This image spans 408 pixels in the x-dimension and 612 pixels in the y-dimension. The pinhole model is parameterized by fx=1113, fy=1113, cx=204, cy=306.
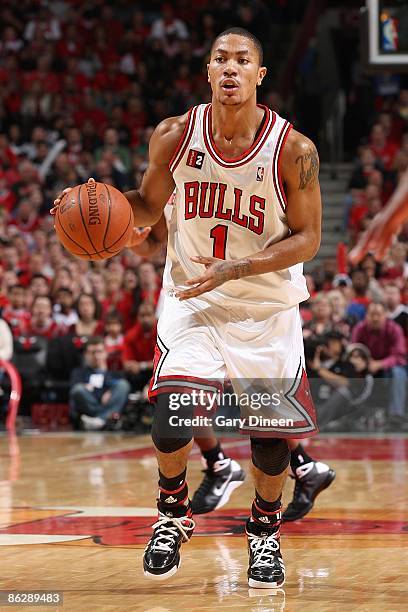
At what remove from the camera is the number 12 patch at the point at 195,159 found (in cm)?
442

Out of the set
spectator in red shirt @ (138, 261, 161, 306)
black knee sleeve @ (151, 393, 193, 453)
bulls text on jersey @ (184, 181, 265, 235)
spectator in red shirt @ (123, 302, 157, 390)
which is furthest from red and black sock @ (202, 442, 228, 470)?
spectator in red shirt @ (138, 261, 161, 306)

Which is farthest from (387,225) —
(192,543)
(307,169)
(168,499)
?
(192,543)

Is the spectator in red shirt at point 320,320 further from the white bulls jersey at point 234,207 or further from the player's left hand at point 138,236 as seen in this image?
the white bulls jersey at point 234,207

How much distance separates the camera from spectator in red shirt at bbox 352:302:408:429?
10812mm

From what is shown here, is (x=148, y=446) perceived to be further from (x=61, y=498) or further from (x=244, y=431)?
(x=244, y=431)

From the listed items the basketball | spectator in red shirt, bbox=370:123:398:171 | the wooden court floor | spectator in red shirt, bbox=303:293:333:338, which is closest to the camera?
the wooden court floor

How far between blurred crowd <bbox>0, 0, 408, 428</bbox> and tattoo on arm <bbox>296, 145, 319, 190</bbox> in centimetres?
651

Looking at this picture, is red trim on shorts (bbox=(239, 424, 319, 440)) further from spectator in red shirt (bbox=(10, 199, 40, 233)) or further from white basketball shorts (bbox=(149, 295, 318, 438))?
spectator in red shirt (bbox=(10, 199, 40, 233))

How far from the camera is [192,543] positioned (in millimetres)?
4984

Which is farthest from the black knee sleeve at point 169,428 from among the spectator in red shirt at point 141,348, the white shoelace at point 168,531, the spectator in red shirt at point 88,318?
the spectator in red shirt at point 88,318

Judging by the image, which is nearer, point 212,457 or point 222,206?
point 222,206

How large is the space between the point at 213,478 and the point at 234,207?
1.98m

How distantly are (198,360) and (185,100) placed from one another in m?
13.1

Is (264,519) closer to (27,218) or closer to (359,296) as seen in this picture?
(359,296)
